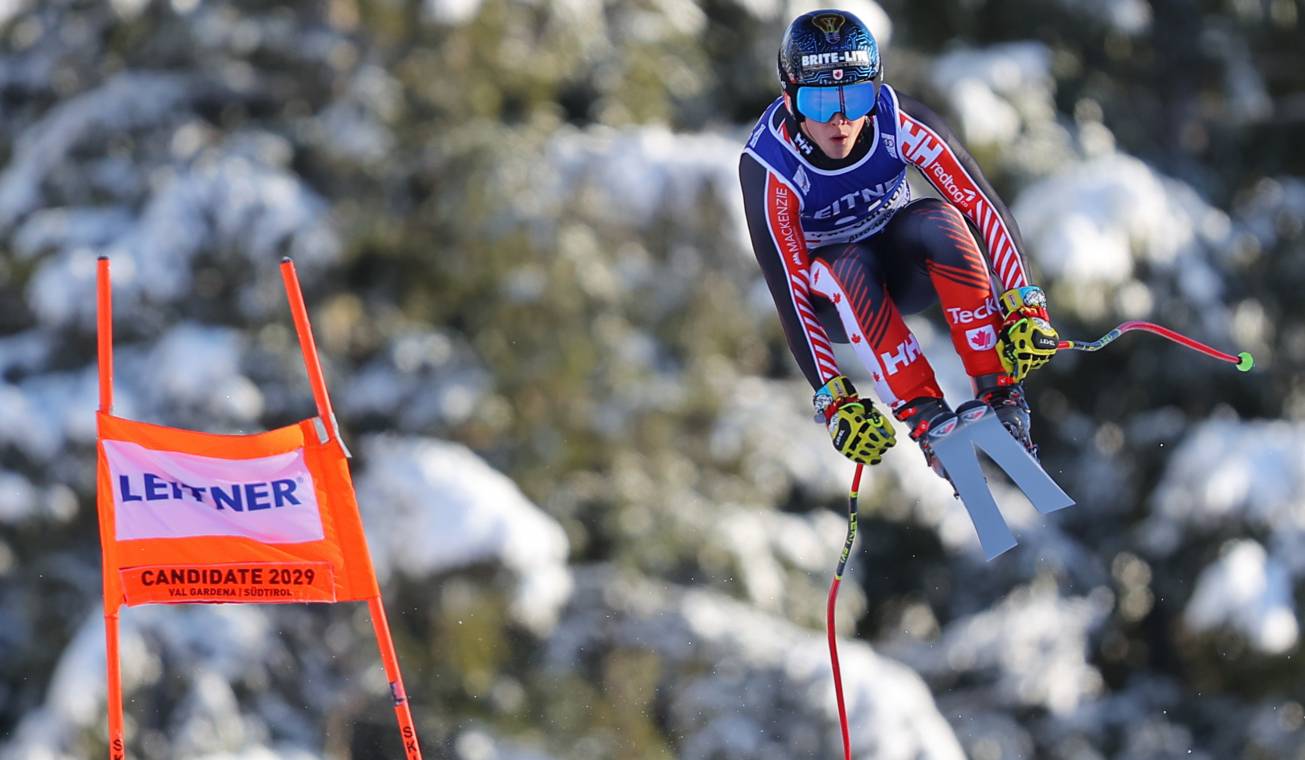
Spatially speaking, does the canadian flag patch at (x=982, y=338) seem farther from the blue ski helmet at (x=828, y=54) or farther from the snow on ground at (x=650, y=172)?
the snow on ground at (x=650, y=172)

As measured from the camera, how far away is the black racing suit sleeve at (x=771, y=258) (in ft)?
20.0

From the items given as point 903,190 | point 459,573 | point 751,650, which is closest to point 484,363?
point 459,573

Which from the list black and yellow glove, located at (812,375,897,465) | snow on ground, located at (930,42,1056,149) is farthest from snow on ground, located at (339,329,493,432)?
black and yellow glove, located at (812,375,897,465)

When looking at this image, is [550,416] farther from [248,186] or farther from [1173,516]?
[1173,516]

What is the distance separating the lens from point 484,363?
1228 centimetres

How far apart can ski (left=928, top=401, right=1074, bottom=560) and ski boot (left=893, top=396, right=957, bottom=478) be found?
0.8 inches

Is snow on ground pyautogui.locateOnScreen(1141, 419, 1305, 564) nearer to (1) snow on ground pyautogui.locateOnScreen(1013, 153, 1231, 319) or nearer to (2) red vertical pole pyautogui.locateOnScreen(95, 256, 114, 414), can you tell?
(1) snow on ground pyautogui.locateOnScreen(1013, 153, 1231, 319)

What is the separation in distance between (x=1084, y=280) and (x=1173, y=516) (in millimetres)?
2186

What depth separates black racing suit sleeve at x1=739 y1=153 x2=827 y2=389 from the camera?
609cm

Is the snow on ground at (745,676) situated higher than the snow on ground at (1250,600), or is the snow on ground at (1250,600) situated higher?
the snow on ground at (745,676)

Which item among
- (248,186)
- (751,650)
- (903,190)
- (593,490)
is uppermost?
(248,186)

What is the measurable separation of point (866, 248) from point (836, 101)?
1.68 feet

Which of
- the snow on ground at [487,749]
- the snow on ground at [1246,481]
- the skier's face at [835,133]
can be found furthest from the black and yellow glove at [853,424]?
the snow on ground at [1246,481]

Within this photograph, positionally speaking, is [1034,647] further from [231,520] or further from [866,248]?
[231,520]
